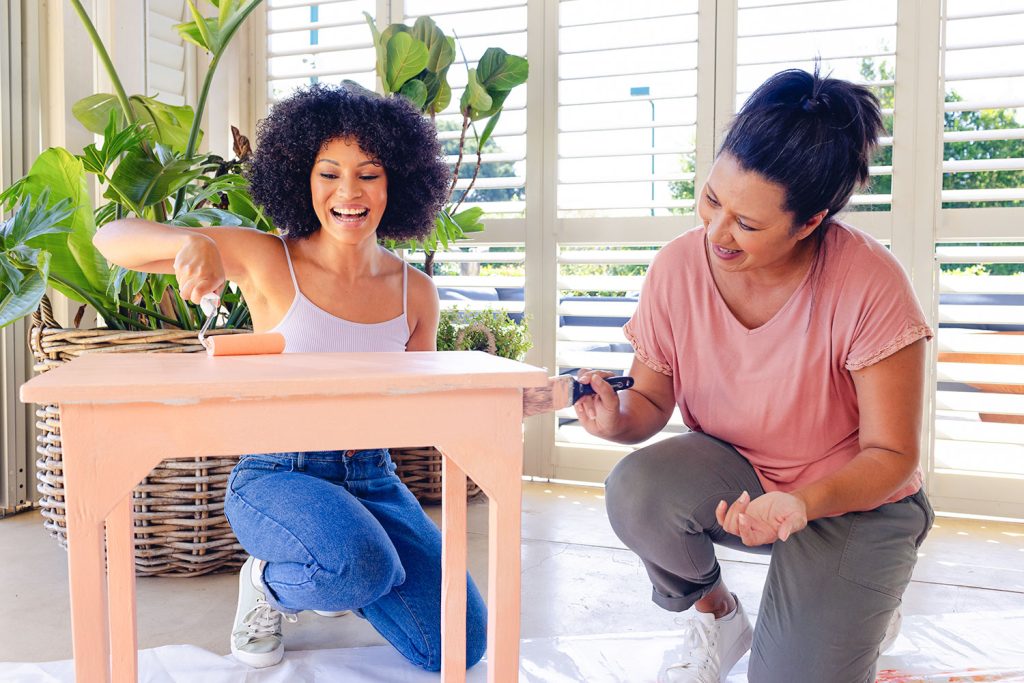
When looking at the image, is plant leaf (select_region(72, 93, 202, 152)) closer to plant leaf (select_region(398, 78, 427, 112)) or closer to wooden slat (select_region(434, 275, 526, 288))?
plant leaf (select_region(398, 78, 427, 112))

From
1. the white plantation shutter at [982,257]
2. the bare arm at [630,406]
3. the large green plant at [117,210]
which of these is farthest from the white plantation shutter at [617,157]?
the bare arm at [630,406]

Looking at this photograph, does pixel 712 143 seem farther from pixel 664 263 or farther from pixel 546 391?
pixel 546 391

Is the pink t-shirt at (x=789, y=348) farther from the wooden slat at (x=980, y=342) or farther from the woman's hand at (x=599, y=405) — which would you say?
the wooden slat at (x=980, y=342)

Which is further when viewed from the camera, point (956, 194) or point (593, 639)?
point (956, 194)

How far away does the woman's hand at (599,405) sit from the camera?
1.47 meters

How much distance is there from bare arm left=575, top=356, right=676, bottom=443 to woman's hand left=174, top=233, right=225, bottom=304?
0.61 m

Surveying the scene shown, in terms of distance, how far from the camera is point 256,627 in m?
1.67

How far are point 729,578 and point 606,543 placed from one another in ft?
1.32

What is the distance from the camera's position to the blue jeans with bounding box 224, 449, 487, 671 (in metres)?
1.50

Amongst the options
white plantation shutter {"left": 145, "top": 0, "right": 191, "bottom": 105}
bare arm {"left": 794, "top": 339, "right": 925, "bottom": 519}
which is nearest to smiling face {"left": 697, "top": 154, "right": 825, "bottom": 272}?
bare arm {"left": 794, "top": 339, "right": 925, "bottom": 519}

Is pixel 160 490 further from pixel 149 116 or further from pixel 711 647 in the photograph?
pixel 711 647

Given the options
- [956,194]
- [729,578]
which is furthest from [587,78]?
[729,578]

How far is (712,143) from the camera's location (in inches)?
114

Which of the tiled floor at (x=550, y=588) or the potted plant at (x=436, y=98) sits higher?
the potted plant at (x=436, y=98)
